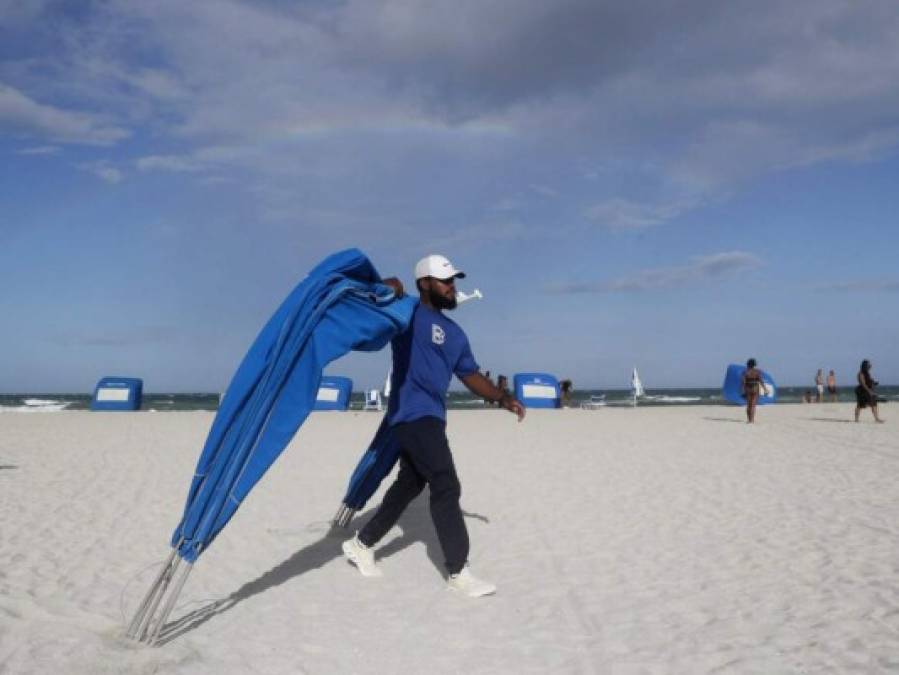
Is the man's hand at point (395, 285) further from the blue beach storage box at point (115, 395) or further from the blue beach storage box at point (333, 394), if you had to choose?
the blue beach storage box at point (115, 395)

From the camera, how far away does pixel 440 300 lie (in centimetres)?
546

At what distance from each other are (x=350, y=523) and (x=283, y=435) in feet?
10.1

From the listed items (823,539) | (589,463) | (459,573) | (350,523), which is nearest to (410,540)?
(350,523)

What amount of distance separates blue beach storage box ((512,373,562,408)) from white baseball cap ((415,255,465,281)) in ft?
89.4

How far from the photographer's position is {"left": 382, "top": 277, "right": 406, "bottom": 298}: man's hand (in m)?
5.17

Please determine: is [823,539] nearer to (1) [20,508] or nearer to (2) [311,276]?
(2) [311,276]

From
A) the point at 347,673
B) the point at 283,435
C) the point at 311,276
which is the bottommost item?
the point at 347,673

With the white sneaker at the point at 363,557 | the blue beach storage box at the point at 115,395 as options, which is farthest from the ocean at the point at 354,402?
the white sneaker at the point at 363,557

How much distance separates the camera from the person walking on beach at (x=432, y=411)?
5.12 m

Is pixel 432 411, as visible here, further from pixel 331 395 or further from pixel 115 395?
pixel 115 395

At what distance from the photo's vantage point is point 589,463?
12.5 m

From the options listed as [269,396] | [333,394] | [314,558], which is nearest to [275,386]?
[269,396]

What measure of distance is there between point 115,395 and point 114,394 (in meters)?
0.07

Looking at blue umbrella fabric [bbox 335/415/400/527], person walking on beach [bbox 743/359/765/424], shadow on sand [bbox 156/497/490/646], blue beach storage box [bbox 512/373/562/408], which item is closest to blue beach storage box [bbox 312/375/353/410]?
blue beach storage box [bbox 512/373/562/408]
